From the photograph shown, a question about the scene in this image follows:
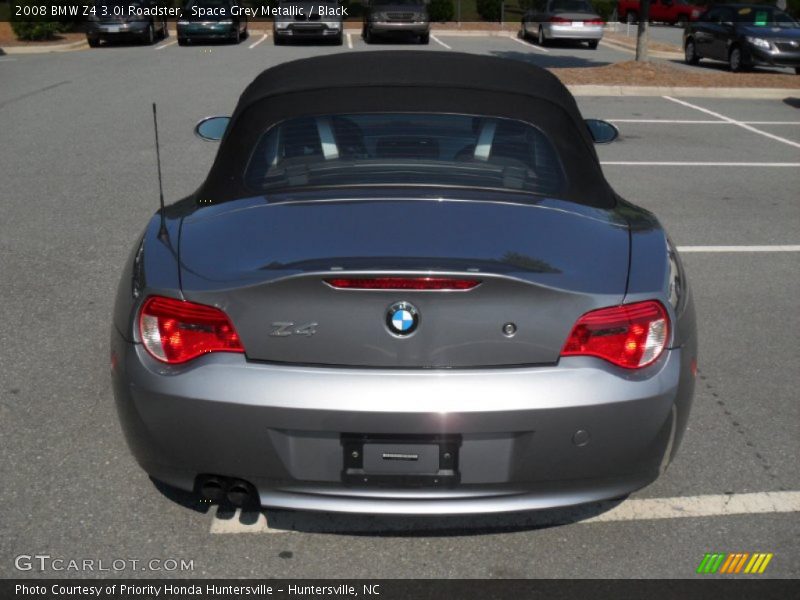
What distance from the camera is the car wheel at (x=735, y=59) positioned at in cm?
2386

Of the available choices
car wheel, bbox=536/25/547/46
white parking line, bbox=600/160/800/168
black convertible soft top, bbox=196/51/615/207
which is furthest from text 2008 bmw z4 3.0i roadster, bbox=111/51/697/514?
car wheel, bbox=536/25/547/46

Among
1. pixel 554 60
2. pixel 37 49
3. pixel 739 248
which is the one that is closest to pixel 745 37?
pixel 554 60

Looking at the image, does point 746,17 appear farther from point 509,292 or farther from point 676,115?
point 509,292

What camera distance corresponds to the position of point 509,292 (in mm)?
3133

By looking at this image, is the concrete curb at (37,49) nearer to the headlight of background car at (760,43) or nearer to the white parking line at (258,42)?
the white parking line at (258,42)

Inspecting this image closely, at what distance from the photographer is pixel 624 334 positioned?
3.24m

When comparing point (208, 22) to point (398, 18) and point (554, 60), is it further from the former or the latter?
point (554, 60)

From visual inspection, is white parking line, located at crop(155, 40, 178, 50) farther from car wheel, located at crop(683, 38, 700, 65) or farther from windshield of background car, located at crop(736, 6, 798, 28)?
windshield of background car, located at crop(736, 6, 798, 28)

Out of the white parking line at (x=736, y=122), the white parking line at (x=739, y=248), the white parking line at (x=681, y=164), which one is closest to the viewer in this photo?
the white parking line at (x=739, y=248)

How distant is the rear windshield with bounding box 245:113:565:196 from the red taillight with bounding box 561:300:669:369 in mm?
864

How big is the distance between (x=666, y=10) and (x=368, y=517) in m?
45.9

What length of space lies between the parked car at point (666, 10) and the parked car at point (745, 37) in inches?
787

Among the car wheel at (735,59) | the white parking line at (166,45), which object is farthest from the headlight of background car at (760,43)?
the white parking line at (166,45)

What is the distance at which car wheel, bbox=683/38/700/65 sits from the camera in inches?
1030
